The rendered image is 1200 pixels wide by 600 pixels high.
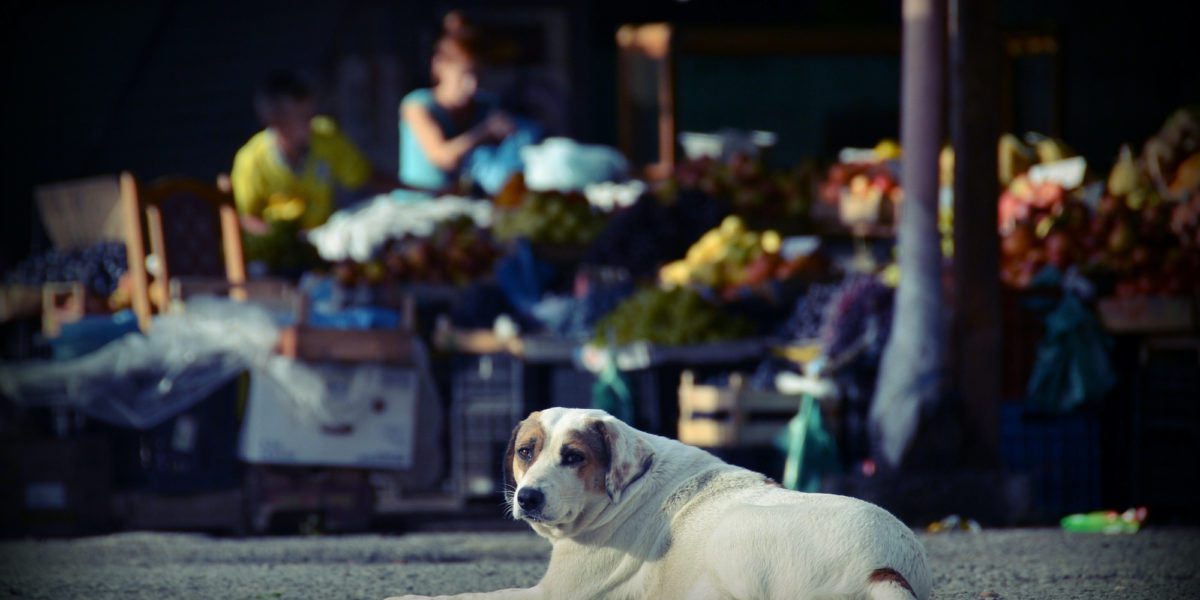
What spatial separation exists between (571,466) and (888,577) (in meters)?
0.98

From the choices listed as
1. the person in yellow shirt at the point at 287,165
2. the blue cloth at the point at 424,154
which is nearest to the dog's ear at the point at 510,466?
the person in yellow shirt at the point at 287,165

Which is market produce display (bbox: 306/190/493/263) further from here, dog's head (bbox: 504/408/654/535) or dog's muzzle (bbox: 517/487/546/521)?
dog's muzzle (bbox: 517/487/546/521)

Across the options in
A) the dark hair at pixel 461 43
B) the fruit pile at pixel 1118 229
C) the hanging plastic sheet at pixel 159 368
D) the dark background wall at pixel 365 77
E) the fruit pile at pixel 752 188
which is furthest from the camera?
the dark background wall at pixel 365 77

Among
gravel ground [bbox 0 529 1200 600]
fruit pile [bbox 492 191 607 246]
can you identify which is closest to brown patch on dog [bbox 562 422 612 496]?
gravel ground [bbox 0 529 1200 600]

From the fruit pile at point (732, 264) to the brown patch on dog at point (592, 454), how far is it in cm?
476

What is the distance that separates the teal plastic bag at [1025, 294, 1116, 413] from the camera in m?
9.12

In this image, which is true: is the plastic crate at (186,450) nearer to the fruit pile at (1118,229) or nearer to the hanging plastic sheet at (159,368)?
the hanging plastic sheet at (159,368)

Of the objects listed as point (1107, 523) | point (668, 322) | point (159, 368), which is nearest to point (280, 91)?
point (159, 368)

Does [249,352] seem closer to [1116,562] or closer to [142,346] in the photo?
[142,346]

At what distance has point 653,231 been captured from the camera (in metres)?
10.3

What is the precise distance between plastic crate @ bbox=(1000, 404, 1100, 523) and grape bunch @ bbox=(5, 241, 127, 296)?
575cm

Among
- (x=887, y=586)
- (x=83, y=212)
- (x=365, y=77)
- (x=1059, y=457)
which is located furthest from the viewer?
(x=365, y=77)

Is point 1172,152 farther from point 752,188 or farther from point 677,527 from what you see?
point 677,527

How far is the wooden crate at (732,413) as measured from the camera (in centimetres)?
904
